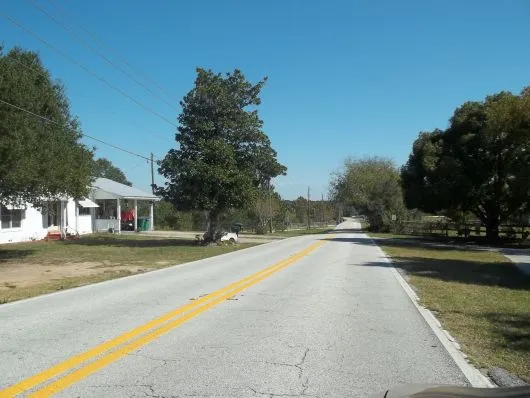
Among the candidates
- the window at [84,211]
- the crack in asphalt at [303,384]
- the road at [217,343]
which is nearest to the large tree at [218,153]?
the window at [84,211]

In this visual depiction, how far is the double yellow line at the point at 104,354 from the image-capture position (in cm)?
535

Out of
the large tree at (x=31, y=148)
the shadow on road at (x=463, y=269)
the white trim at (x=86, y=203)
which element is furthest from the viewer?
the white trim at (x=86, y=203)

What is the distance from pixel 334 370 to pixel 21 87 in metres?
18.2

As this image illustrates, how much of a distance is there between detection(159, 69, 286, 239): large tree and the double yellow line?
803 inches

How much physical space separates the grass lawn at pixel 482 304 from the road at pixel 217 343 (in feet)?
1.92

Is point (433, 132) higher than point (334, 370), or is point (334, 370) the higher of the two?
point (433, 132)

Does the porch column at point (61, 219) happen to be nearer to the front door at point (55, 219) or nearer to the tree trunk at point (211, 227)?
the front door at point (55, 219)

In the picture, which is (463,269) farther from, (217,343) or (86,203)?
(86,203)

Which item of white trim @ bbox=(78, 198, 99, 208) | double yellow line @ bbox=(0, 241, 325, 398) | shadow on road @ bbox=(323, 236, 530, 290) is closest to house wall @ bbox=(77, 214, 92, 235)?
white trim @ bbox=(78, 198, 99, 208)

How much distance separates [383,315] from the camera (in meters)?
9.75

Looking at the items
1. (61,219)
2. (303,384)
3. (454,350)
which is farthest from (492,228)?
(303,384)

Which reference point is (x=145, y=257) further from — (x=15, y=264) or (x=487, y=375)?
(x=487, y=375)

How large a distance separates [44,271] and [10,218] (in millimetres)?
16939

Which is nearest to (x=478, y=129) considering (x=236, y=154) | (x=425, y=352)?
(x=236, y=154)
